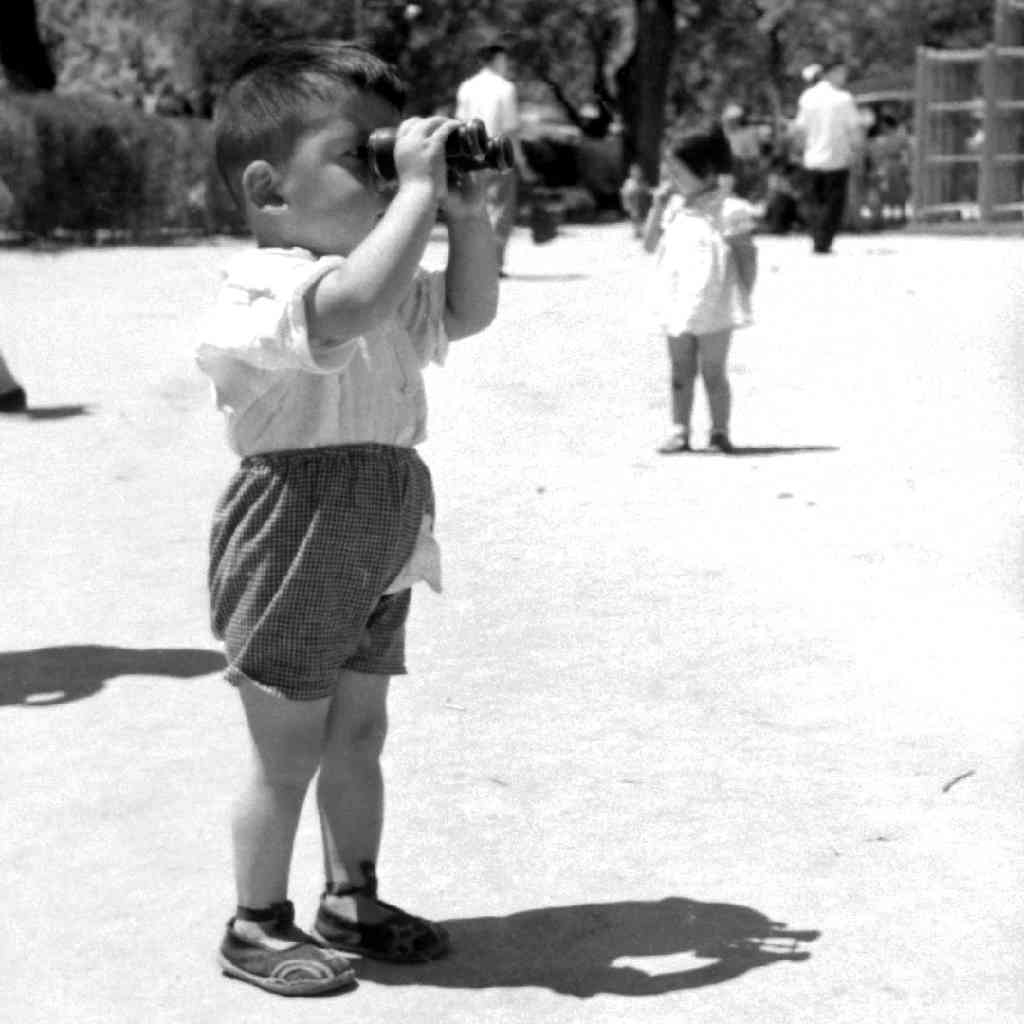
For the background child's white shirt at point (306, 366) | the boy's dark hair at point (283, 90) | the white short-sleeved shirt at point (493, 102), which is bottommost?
the white short-sleeved shirt at point (493, 102)

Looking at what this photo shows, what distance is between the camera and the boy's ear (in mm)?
3965

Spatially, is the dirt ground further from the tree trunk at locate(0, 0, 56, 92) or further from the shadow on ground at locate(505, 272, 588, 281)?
the tree trunk at locate(0, 0, 56, 92)

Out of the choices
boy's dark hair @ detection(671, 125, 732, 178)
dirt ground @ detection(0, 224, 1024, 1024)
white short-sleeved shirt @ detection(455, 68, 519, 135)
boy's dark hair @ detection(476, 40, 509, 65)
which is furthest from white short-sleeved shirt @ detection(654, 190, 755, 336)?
boy's dark hair @ detection(476, 40, 509, 65)

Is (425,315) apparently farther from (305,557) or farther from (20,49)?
(20,49)

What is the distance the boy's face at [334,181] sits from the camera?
3932mm

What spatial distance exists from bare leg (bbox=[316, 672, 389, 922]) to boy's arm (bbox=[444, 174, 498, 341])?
60cm

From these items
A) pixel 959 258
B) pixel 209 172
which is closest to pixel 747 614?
pixel 959 258

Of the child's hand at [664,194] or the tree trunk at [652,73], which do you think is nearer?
the child's hand at [664,194]

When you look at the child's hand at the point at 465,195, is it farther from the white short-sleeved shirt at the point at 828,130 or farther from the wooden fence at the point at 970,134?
the wooden fence at the point at 970,134

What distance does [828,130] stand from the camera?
907 inches

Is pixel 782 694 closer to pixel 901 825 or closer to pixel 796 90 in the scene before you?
pixel 901 825

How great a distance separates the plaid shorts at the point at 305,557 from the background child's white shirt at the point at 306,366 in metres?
0.04

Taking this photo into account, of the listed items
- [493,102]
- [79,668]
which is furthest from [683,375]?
[493,102]

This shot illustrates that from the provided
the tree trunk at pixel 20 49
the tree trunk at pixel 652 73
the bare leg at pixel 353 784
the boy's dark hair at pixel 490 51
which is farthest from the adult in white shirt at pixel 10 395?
the tree trunk at pixel 652 73
